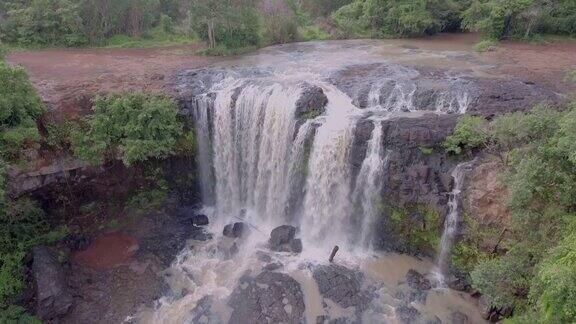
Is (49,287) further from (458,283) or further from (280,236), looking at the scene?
(458,283)

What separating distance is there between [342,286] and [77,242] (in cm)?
1048

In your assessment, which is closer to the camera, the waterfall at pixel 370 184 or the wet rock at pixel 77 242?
the waterfall at pixel 370 184

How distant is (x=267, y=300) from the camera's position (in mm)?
14648

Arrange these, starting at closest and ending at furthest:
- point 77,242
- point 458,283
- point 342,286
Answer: point 458,283 < point 342,286 < point 77,242

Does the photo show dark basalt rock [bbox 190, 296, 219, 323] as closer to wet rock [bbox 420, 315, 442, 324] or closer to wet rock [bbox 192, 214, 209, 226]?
wet rock [bbox 192, 214, 209, 226]

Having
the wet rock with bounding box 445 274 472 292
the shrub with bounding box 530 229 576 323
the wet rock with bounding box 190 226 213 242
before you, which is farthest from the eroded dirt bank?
the shrub with bounding box 530 229 576 323

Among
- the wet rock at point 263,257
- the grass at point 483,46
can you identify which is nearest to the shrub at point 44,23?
the wet rock at point 263,257

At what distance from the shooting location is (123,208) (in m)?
18.9

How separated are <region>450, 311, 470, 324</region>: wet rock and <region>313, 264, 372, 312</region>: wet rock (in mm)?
2636

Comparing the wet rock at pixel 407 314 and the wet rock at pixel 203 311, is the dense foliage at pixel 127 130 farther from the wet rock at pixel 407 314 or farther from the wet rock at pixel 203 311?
the wet rock at pixel 407 314

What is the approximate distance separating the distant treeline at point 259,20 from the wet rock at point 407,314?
20.4 m

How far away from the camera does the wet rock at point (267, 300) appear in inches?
556

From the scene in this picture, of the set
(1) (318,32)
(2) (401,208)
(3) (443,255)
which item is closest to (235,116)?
(2) (401,208)

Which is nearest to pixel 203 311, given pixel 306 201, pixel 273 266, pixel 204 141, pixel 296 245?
pixel 273 266
